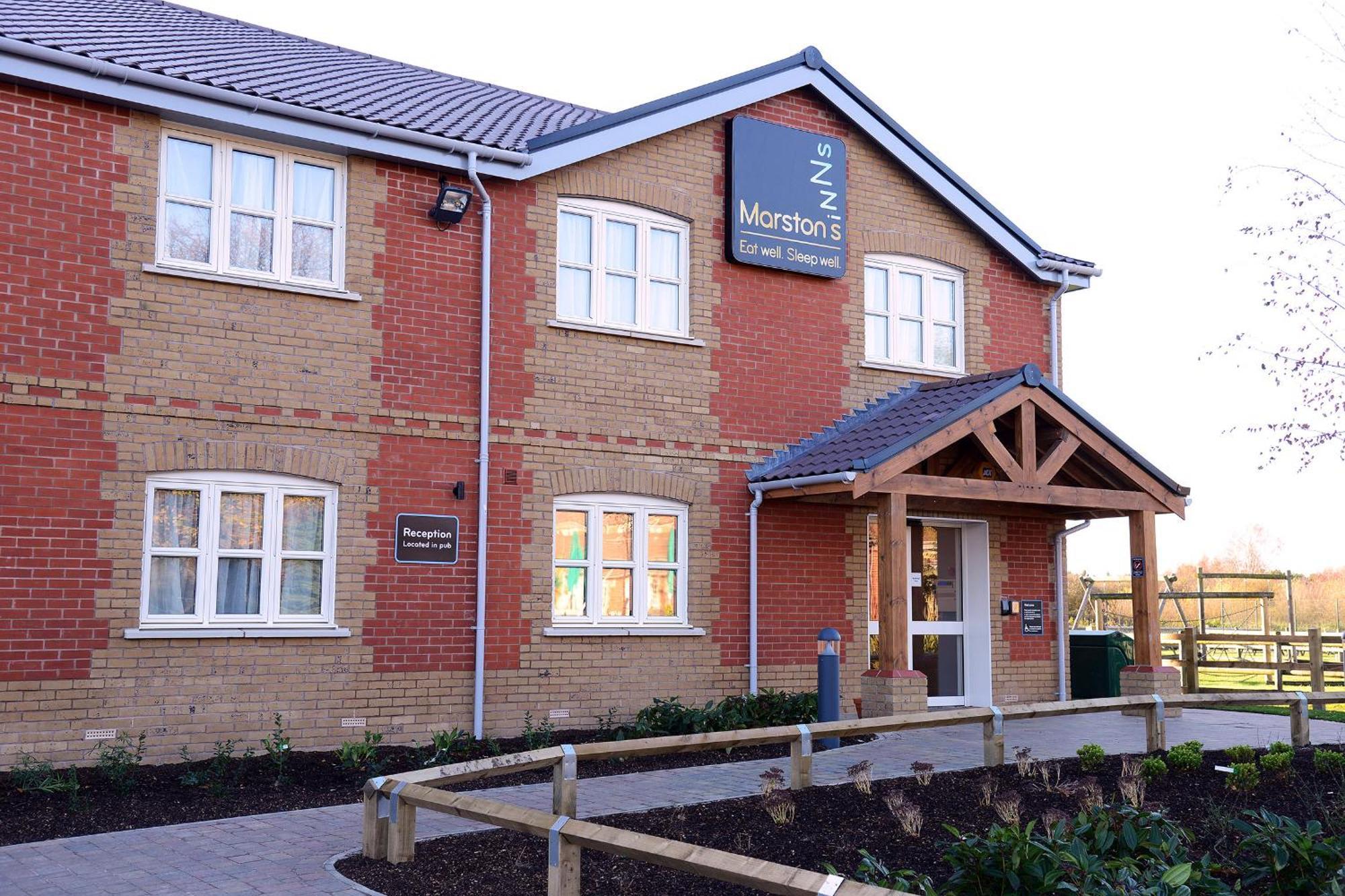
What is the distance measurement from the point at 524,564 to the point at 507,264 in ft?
10.1

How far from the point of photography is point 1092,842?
6.63 meters

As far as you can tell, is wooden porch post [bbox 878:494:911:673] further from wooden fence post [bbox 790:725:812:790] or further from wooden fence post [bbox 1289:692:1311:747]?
wooden fence post [bbox 790:725:812:790]

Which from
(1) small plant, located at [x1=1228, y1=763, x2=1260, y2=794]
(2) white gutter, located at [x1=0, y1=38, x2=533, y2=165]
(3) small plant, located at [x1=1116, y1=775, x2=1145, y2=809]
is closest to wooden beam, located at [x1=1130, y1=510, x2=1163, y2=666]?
(1) small plant, located at [x1=1228, y1=763, x2=1260, y2=794]

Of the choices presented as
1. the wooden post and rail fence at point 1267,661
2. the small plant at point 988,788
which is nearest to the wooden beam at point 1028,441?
the small plant at point 988,788

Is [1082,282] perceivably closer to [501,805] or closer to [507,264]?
[507,264]

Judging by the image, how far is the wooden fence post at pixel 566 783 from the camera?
8.01m

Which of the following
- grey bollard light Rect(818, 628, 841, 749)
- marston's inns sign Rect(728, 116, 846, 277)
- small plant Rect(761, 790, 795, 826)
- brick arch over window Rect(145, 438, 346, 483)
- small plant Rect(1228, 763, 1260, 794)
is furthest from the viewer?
marston's inns sign Rect(728, 116, 846, 277)

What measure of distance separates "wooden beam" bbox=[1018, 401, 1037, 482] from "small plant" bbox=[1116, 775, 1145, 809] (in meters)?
5.14

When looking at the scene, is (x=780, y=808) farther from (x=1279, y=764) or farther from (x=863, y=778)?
(x=1279, y=764)

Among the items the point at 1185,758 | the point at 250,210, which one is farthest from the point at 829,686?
the point at 250,210

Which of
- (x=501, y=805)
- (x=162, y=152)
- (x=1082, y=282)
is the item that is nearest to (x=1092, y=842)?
(x=501, y=805)

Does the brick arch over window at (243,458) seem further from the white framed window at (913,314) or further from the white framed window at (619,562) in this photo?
the white framed window at (913,314)

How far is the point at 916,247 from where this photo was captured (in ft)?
53.7

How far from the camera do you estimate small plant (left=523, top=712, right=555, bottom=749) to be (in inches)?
492
